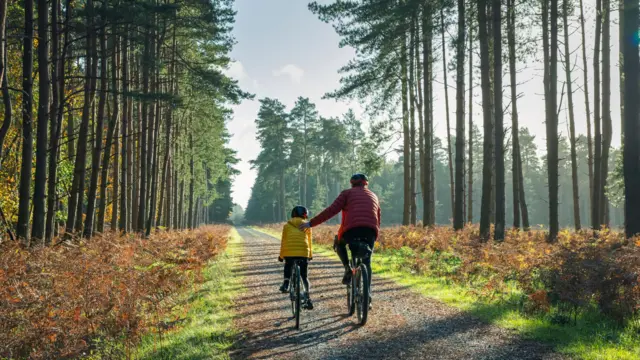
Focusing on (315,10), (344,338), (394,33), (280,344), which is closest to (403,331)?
(344,338)

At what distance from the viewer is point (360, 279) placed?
7.21m

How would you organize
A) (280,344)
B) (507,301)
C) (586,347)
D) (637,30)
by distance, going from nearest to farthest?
(586,347) < (280,344) < (507,301) < (637,30)

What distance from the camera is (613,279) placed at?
6484mm

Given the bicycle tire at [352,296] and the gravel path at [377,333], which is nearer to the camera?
the gravel path at [377,333]

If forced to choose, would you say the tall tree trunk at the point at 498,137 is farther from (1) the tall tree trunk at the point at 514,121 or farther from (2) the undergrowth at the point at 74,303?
(2) the undergrowth at the point at 74,303

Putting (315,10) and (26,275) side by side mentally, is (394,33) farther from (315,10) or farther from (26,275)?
(26,275)

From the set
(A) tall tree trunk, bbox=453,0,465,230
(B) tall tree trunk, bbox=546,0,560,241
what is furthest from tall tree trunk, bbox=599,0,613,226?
(A) tall tree trunk, bbox=453,0,465,230

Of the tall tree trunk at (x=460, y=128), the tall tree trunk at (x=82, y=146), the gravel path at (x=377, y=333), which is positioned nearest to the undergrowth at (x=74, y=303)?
the gravel path at (x=377, y=333)

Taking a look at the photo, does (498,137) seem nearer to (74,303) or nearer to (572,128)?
(572,128)

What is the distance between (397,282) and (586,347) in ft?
19.5

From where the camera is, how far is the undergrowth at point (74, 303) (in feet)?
19.3

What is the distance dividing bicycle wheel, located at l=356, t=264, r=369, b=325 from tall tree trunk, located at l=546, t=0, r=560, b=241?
10.5m

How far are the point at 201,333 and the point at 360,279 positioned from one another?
2587 mm

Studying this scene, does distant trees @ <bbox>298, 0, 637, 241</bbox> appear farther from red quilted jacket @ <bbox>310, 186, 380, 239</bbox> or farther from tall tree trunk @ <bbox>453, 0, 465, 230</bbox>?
red quilted jacket @ <bbox>310, 186, 380, 239</bbox>
